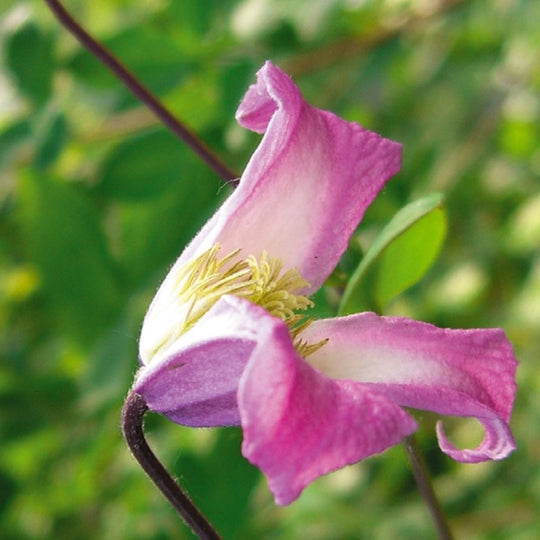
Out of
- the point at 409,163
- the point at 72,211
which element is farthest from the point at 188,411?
the point at 409,163

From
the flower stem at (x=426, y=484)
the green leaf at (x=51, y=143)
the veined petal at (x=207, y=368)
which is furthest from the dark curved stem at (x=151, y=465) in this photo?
the green leaf at (x=51, y=143)

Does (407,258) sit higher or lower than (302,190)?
lower

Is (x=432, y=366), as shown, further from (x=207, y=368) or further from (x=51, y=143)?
(x=51, y=143)

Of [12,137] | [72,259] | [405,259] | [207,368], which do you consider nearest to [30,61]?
[12,137]

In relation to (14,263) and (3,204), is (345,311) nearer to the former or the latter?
(3,204)

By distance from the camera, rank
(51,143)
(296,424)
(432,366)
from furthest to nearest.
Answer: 1. (51,143)
2. (432,366)
3. (296,424)

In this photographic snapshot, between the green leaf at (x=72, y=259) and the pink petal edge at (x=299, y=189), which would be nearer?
the pink petal edge at (x=299, y=189)

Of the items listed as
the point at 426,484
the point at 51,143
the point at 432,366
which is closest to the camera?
the point at 432,366

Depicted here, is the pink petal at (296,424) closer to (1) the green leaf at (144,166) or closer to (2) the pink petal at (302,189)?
(2) the pink petal at (302,189)
